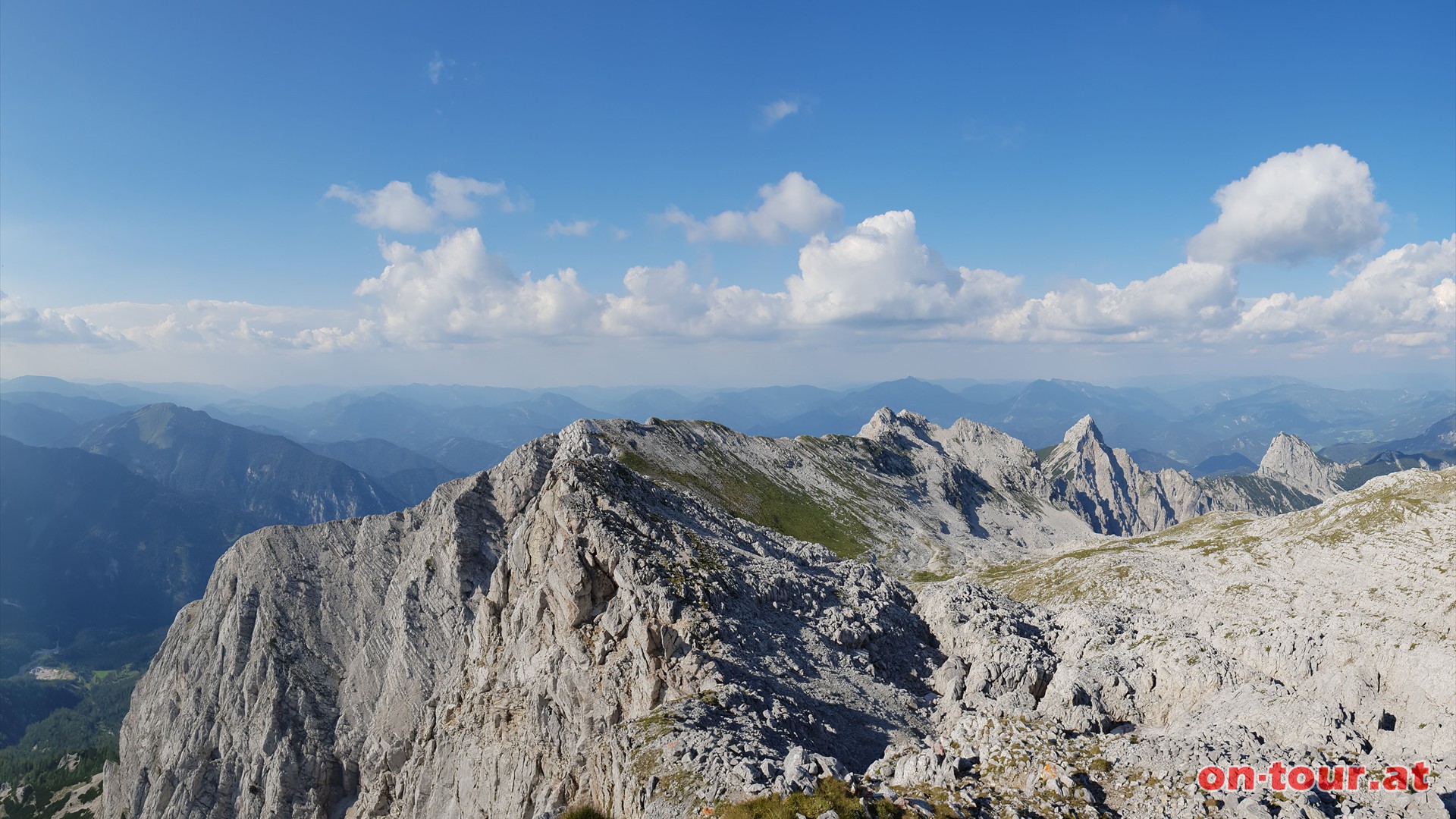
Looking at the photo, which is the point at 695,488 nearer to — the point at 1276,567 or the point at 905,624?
the point at 905,624

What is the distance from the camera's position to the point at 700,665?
39.8 m

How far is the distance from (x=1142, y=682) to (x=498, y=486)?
84426 mm

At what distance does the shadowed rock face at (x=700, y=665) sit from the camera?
31609mm

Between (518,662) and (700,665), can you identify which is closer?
(700,665)

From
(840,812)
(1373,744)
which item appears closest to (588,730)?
(840,812)

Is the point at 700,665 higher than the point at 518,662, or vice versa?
the point at 700,665

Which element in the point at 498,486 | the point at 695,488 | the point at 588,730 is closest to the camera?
the point at 588,730

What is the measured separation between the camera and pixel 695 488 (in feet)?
444

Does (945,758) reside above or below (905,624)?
above

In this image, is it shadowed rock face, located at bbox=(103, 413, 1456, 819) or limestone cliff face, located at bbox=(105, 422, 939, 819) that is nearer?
shadowed rock face, located at bbox=(103, 413, 1456, 819)

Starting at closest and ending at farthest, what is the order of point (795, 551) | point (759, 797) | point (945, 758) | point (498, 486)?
point (759, 797) → point (945, 758) → point (795, 551) → point (498, 486)

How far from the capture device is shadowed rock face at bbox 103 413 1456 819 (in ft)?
104

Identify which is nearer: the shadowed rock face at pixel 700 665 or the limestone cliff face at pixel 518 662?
the shadowed rock face at pixel 700 665

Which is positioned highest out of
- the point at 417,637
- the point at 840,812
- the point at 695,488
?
the point at 840,812
